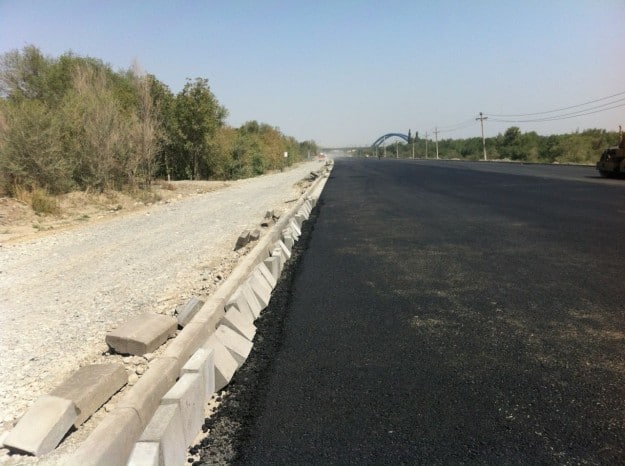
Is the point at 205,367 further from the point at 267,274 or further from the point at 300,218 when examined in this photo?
the point at 300,218

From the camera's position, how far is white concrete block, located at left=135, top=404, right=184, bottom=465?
8.03 ft

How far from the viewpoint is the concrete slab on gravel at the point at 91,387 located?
119 inches

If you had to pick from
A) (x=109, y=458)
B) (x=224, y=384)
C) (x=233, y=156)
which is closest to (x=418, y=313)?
(x=224, y=384)

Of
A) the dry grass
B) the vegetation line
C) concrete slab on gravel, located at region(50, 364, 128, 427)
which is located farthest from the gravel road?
the vegetation line

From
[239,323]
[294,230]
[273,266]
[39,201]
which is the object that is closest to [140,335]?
[239,323]

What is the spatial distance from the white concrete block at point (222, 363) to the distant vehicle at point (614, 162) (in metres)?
21.0

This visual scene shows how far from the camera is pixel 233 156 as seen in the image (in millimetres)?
34875

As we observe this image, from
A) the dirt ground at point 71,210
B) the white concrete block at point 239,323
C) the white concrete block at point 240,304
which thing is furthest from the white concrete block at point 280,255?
the dirt ground at point 71,210

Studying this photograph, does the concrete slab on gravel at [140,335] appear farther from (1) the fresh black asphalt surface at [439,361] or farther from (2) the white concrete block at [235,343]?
(1) the fresh black asphalt surface at [439,361]

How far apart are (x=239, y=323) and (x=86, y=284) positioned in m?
3.44

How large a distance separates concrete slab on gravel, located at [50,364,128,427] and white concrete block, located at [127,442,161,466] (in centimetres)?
82

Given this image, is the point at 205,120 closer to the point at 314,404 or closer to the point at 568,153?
the point at 314,404

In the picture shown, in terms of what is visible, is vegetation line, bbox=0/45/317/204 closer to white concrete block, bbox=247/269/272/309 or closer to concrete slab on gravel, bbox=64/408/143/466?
white concrete block, bbox=247/269/272/309

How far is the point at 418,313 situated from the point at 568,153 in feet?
164
